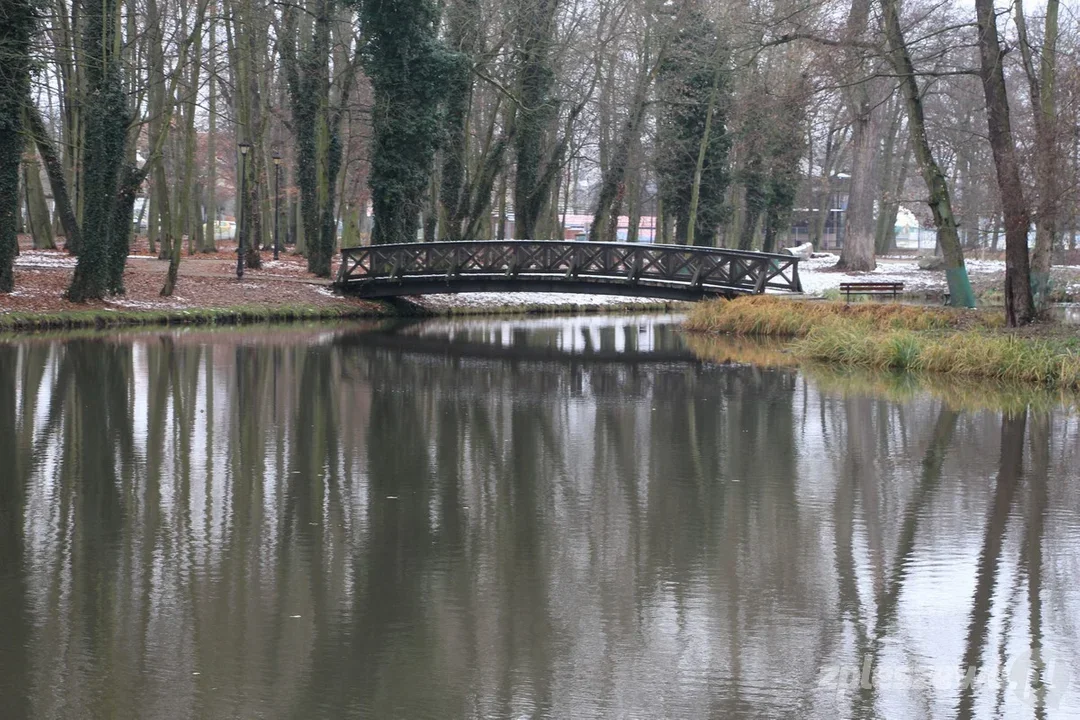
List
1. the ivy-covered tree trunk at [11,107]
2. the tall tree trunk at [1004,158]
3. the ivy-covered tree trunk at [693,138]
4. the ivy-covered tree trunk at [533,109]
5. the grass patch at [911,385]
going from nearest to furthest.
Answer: the grass patch at [911,385]
the tall tree trunk at [1004,158]
the ivy-covered tree trunk at [11,107]
the ivy-covered tree trunk at [533,109]
the ivy-covered tree trunk at [693,138]

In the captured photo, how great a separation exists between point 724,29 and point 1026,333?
13845 mm

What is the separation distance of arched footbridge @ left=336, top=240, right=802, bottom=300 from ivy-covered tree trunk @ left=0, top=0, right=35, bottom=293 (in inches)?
351

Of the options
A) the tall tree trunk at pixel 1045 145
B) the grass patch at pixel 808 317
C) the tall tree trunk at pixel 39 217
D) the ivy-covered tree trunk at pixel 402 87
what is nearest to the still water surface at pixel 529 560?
the tall tree trunk at pixel 1045 145

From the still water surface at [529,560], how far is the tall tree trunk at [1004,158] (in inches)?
303

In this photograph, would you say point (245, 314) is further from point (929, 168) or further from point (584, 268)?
point (929, 168)

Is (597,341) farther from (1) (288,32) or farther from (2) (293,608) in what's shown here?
(2) (293,608)

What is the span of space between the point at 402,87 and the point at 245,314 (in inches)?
299

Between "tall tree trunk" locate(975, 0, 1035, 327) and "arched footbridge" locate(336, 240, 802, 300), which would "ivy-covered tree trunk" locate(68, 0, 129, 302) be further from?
"tall tree trunk" locate(975, 0, 1035, 327)

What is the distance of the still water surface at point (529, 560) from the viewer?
5.88 metres

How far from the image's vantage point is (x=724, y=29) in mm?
32250

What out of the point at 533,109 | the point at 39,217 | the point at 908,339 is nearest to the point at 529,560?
the point at 908,339

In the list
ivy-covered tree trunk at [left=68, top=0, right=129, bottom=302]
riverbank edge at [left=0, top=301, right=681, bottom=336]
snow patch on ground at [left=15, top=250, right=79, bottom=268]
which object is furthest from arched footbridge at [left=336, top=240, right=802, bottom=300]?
ivy-covered tree trunk at [left=68, top=0, right=129, bottom=302]

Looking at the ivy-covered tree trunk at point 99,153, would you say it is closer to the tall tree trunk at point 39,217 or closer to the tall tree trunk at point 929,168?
the tall tree trunk at point 39,217

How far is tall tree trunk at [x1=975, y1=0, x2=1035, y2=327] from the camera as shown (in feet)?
72.0
